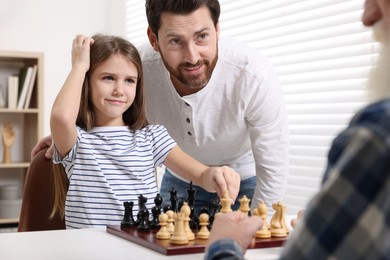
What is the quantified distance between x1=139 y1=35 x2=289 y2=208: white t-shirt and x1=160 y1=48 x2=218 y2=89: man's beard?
0.13ft

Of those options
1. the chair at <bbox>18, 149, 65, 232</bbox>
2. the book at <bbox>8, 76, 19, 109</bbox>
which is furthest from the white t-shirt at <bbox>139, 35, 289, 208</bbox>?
the book at <bbox>8, 76, 19, 109</bbox>

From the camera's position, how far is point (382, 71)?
80 centimetres

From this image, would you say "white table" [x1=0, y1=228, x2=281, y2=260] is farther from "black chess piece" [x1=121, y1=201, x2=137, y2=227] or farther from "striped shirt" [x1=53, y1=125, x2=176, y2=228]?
"striped shirt" [x1=53, y1=125, x2=176, y2=228]

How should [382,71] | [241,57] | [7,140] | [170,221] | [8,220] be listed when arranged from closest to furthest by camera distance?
[382,71]
[170,221]
[241,57]
[8,220]
[7,140]

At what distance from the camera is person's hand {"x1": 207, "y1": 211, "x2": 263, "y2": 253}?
1017 millimetres

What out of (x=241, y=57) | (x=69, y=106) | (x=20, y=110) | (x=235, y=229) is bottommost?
(x=235, y=229)

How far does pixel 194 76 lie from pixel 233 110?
247 millimetres

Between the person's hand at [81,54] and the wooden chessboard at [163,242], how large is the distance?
0.76 m

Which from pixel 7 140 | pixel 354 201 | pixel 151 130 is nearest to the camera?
pixel 354 201

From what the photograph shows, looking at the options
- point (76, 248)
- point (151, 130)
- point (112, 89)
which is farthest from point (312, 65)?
point (76, 248)

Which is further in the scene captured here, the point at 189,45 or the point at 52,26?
the point at 52,26

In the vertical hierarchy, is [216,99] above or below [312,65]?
below

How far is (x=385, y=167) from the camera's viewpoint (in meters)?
0.62

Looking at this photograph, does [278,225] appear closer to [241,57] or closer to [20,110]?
[241,57]
